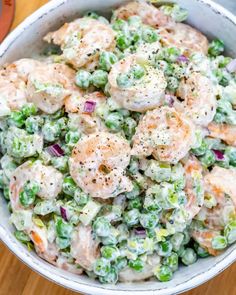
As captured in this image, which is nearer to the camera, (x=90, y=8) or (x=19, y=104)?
(x=19, y=104)

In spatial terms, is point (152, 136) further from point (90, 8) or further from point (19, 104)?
point (90, 8)

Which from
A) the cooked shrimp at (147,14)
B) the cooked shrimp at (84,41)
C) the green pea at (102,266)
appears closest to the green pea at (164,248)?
the green pea at (102,266)

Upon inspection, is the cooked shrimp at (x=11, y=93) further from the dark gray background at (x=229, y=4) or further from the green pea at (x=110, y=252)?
the dark gray background at (x=229, y=4)

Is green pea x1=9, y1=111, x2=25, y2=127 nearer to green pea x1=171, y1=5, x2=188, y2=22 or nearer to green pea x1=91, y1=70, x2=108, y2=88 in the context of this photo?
green pea x1=91, y1=70, x2=108, y2=88

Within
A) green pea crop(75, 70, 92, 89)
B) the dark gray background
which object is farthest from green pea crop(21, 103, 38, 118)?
the dark gray background

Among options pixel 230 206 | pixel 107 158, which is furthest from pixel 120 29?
pixel 230 206
